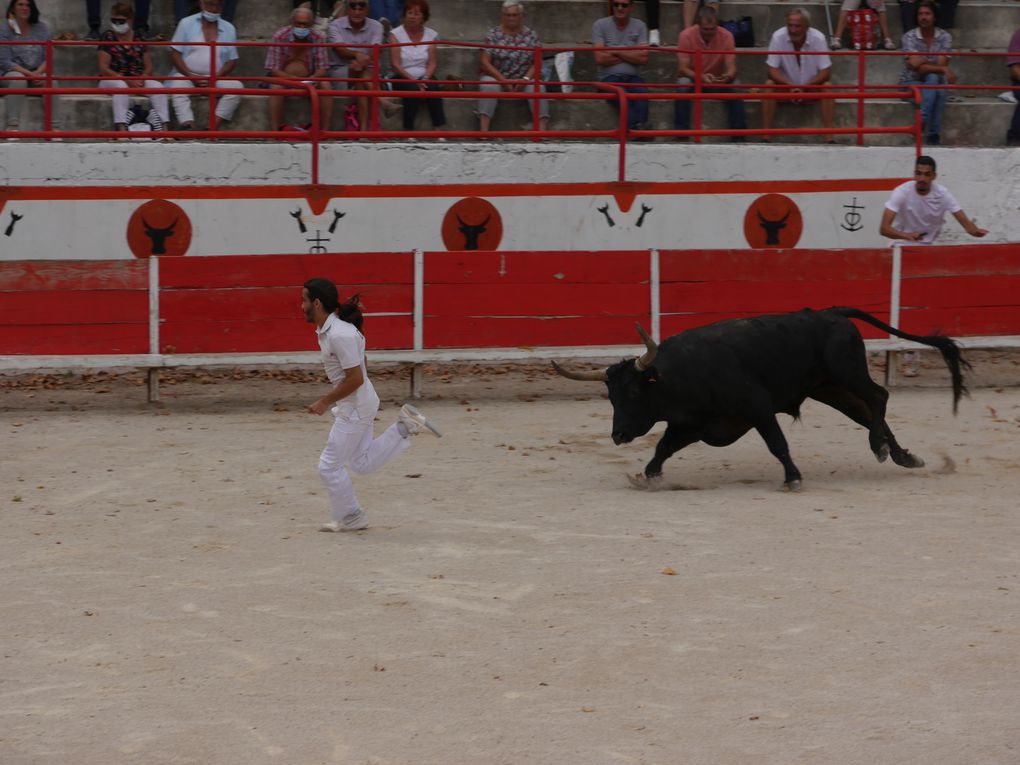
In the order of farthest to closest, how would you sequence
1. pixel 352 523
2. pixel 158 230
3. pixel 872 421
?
pixel 158 230 → pixel 872 421 → pixel 352 523

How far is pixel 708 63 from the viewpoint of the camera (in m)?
15.6

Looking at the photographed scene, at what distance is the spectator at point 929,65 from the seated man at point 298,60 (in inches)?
216

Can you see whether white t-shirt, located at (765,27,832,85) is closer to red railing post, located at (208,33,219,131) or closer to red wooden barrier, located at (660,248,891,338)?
red wooden barrier, located at (660,248,891,338)

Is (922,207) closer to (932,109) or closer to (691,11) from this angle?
(932,109)

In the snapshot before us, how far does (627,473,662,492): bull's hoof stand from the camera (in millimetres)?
9117

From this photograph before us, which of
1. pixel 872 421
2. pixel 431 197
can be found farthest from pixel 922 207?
pixel 872 421

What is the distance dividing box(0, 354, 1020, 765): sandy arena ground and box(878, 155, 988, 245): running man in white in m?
2.44

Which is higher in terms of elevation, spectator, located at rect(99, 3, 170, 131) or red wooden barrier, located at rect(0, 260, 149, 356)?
spectator, located at rect(99, 3, 170, 131)

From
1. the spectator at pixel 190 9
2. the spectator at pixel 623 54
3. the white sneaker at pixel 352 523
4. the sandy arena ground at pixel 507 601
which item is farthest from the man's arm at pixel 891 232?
the spectator at pixel 190 9

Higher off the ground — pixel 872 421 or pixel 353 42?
pixel 353 42

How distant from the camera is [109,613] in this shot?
21.3 feet

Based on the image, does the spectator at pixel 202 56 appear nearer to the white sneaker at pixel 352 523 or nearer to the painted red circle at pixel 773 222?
the painted red circle at pixel 773 222

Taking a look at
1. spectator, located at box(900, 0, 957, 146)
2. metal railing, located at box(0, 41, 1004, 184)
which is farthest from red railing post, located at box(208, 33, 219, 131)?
spectator, located at box(900, 0, 957, 146)

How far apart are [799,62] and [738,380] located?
7617 millimetres
